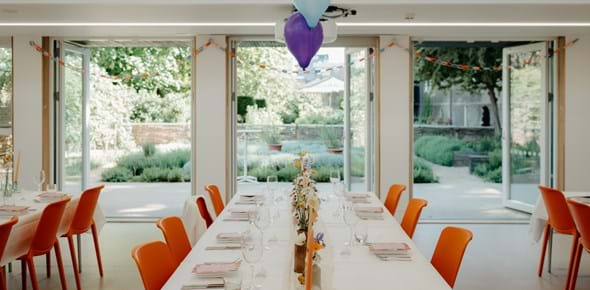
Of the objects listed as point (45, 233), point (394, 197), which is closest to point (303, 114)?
point (394, 197)

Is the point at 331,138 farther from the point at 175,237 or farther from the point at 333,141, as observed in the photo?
the point at 175,237

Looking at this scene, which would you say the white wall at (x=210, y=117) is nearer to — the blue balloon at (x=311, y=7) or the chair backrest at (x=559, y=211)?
the blue balloon at (x=311, y=7)

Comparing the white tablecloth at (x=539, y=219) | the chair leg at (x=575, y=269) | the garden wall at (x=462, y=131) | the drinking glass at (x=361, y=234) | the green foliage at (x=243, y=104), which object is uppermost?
the green foliage at (x=243, y=104)

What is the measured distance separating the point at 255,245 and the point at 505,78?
7.20 m

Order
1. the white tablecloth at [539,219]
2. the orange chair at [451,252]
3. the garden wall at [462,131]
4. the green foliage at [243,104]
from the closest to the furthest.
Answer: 1. the orange chair at [451,252]
2. the white tablecloth at [539,219]
3. the green foliage at [243,104]
4. the garden wall at [462,131]

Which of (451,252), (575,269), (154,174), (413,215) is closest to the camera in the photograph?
(451,252)

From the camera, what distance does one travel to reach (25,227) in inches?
163

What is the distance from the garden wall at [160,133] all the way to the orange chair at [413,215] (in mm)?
4614

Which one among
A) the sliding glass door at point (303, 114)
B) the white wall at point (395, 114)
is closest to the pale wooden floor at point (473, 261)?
the white wall at point (395, 114)

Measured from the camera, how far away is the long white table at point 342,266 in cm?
244

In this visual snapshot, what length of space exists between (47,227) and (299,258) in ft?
8.32

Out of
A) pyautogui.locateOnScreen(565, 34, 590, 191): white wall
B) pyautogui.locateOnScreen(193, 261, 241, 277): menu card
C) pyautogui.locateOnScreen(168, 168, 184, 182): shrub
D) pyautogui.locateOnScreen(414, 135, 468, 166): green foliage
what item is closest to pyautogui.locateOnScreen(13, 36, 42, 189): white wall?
pyautogui.locateOnScreen(168, 168, 184, 182): shrub

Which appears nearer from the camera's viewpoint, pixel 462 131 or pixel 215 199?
pixel 215 199

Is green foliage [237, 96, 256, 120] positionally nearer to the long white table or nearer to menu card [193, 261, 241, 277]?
the long white table
